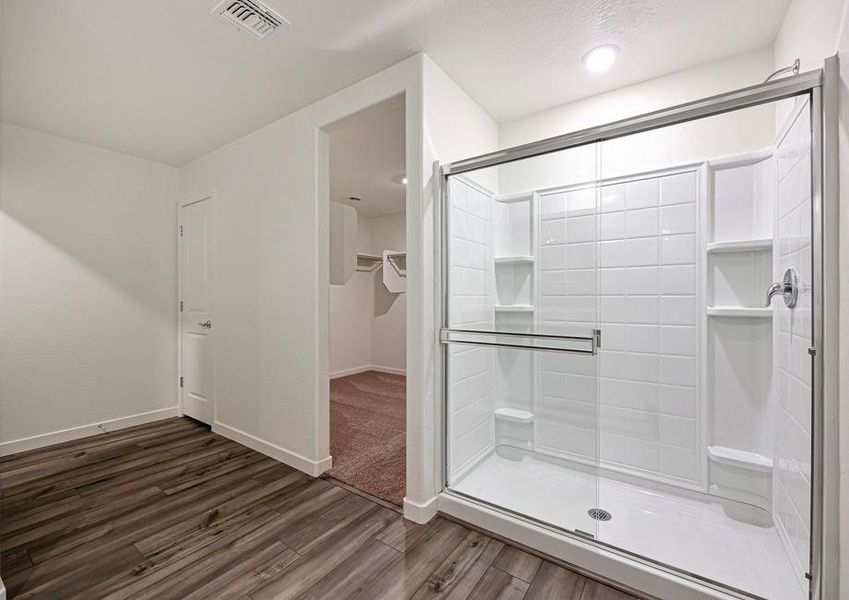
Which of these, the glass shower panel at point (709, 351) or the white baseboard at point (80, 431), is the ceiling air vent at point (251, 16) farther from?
the white baseboard at point (80, 431)

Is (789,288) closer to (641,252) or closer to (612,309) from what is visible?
(641,252)

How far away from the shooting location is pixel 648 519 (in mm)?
1896

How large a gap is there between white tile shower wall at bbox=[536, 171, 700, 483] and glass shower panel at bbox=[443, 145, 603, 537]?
0.01 m

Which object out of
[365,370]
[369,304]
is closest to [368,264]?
[369,304]

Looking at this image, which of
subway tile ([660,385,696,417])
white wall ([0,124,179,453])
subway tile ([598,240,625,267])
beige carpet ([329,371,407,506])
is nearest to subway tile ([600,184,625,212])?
subway tile ([598,240,625,267])

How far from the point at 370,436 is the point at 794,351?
2738 millimetres

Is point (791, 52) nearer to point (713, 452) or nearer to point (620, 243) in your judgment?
point (620, 243)

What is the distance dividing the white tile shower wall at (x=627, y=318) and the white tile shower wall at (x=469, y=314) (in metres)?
0.31

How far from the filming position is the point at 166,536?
1.86 metres

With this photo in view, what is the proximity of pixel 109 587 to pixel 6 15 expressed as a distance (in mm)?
2513

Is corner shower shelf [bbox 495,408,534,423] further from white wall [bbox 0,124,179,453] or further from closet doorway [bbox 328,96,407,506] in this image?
white wall [bbox 0,124,179,453]

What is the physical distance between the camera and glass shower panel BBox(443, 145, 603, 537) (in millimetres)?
1831

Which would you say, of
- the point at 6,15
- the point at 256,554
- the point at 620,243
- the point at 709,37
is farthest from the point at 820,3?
the point at 6,15

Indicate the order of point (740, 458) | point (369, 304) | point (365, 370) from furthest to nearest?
1. point (369, 304)
2. point (365, 370)
3. point (740, 458)
